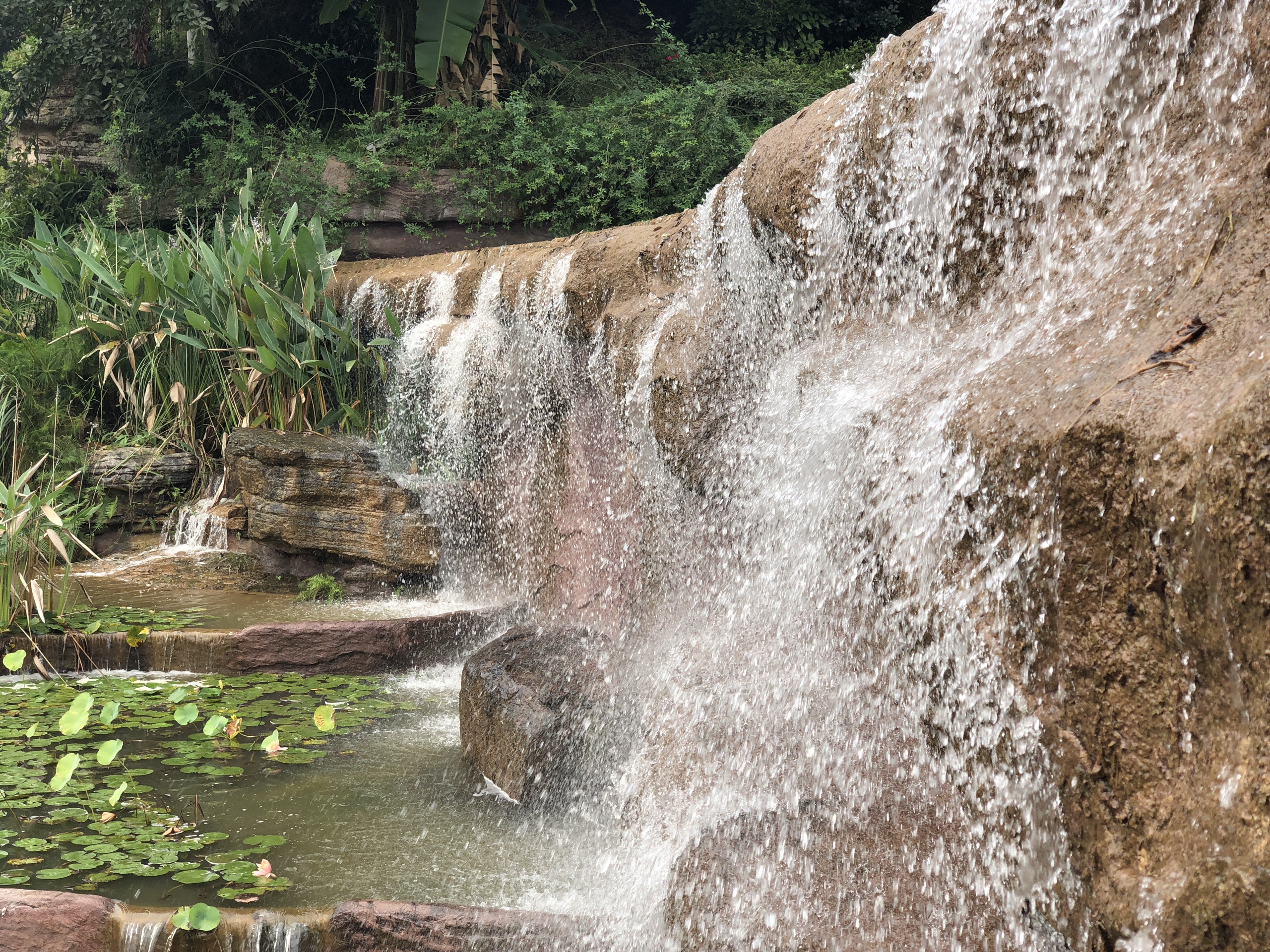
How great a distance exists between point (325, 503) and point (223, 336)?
141 centimetres

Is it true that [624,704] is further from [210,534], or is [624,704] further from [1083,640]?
[210,534]

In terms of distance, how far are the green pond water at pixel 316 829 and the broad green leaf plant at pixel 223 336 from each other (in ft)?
9.47

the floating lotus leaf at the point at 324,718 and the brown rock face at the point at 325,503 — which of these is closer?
the floating lotus leaf at the point at 324,718

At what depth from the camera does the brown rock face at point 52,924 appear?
2.35m

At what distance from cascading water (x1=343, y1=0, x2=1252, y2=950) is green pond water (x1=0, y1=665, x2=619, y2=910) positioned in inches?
11.5

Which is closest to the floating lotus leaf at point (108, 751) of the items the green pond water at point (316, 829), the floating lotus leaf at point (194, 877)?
the green pond water at point (316, 829)

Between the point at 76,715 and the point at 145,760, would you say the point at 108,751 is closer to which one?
the point at 76,715

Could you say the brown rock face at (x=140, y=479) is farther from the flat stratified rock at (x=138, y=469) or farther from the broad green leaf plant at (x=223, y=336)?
the broad green leaf plant at (x=223, y=336)

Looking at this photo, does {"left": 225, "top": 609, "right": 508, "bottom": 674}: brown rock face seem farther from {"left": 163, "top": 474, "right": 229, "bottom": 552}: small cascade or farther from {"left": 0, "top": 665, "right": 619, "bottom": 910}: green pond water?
{"left": 163, "top": 474, "right": 229, "bottom": 552}: small cascade

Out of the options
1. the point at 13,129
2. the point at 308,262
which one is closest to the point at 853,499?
the point at 308,262

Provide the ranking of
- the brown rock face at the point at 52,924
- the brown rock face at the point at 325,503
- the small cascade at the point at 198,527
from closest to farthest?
the brown rock face at the point at 52,924
the brown rock face at the point at 325,503
the small cascade at the point at 198,527

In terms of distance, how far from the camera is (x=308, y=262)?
6.63m

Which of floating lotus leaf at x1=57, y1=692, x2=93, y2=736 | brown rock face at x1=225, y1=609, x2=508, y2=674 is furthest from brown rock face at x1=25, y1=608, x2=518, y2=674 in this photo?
floating lotus leaf at x1=57, y1=692, x2=93, y2=736

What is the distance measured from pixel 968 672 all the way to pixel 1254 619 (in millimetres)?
743
